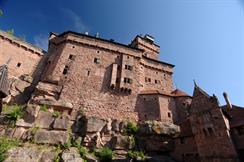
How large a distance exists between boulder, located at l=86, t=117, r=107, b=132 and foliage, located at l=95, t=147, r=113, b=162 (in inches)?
121

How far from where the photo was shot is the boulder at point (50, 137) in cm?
1977

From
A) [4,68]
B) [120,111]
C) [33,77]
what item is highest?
[33,77]

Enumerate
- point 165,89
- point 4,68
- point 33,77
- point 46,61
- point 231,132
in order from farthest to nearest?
point 165,89
point 46,61
point 33,77
point 231,132
point 4,68

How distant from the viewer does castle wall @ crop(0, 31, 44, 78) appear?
2858 centimetres

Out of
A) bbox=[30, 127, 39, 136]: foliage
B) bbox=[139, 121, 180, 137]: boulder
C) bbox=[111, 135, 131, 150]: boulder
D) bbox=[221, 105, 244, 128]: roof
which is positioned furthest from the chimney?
bbox=[30, 127, 39, 136]: foliage

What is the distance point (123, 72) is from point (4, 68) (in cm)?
2313

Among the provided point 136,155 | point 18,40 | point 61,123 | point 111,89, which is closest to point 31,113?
point 61,123

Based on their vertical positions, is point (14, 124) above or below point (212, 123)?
below

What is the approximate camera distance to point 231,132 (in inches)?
760

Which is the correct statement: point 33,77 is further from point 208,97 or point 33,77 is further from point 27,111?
point 208,97

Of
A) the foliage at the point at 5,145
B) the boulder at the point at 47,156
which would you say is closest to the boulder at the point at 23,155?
the boulder at the point at 47,156

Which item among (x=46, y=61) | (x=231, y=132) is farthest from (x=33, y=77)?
(x=231, y=132)

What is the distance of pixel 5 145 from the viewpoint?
54.4ft

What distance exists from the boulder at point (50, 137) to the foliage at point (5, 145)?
212 cm
